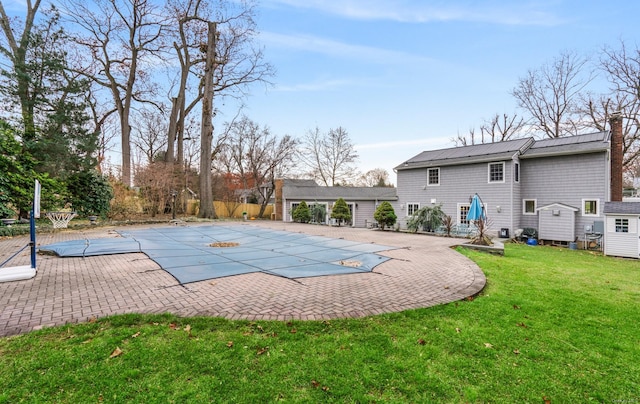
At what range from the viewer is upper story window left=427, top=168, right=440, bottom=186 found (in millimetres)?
17688

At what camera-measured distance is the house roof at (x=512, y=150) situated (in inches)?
533

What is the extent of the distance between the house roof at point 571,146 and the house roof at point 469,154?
55 cm

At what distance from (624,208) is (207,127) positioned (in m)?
23.3

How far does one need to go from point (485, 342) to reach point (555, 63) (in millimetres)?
26690

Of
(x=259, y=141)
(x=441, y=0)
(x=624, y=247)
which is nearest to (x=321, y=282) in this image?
(x=441, y=0)

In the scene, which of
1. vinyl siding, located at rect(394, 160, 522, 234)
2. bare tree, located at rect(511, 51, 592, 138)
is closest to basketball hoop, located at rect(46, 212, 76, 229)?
vinyl siding, located at rect(394, 160, 522, 234)

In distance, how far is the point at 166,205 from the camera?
21.5 m

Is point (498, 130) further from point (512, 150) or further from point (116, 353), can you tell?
point (116, 353)

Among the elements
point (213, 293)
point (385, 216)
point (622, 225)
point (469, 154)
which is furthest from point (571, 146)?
point (213, 293)

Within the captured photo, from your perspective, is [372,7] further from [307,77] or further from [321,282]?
[321,282]

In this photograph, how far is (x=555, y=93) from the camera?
21.6 m

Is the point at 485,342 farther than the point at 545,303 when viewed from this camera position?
No

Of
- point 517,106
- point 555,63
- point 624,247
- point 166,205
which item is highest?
point 555,63

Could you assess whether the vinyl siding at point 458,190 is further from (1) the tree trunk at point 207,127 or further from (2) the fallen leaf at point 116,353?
(2) the fallen leaf at point 116,353
